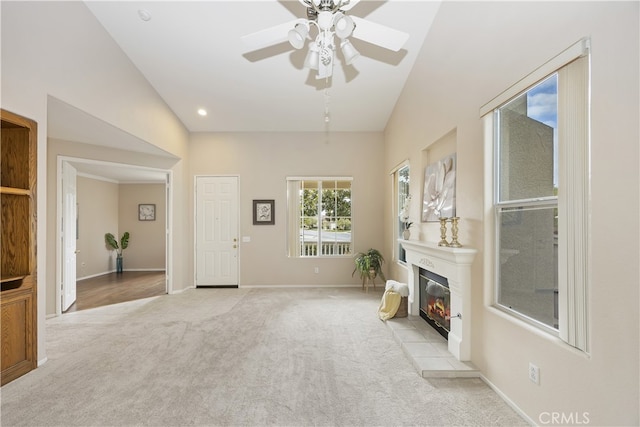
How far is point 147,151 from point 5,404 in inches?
153

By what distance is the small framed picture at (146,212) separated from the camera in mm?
8133

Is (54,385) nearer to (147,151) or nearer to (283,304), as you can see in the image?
(283,304)

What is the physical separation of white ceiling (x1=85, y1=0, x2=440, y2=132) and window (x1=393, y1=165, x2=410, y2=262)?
119 cm

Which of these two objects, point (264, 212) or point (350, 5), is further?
point (264, 212)

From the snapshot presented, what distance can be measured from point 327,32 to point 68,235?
492 cm

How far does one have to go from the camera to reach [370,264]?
5.46m

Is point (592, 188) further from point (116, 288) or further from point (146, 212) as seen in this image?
point (146, 212)

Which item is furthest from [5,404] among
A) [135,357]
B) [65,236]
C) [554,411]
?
[554,411]

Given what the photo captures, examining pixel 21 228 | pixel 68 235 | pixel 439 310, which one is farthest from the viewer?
pixel 68 235

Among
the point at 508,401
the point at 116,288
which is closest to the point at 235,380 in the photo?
the point at 508,401

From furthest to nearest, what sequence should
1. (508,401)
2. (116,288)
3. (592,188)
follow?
(116,288) < (508,401) < (592,188)

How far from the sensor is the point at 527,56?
1.94 meters

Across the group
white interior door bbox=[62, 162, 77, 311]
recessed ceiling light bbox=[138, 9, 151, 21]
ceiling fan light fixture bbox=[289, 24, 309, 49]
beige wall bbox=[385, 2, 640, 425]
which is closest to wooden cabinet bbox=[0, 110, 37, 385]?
recessed ceiling light bbox=[138, 9, 151, 21]

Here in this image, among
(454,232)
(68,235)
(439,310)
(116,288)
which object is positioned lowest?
(116,288)
